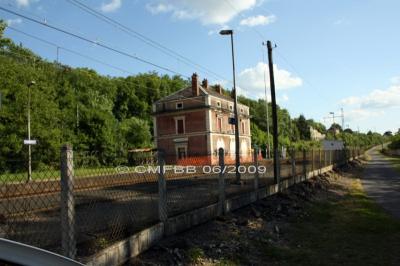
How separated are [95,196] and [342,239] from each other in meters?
5.95

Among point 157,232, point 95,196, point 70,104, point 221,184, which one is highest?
point 70,104

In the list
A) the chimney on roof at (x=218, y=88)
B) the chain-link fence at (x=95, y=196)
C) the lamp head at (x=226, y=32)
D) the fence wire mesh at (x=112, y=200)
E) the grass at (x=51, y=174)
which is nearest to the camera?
the grass at (x=51, y=174)

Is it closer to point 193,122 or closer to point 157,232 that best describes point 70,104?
point 193,122

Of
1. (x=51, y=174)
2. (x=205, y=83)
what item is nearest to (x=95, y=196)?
(x=51, y=174)

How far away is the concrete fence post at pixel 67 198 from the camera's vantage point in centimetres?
525

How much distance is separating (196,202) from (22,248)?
8400mm

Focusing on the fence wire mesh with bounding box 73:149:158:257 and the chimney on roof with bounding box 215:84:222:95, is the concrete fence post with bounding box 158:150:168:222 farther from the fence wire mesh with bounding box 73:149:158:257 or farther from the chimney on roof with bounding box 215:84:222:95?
the chimney on roof with bounding box 215:84:222:95

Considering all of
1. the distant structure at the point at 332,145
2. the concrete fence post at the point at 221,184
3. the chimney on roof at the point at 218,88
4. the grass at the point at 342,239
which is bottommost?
the grass at the point at 342,239

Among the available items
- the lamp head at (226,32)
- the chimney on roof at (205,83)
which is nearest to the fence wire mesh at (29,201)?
the lamp head at (226,32)

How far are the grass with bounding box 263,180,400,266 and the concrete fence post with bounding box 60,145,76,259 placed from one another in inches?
166

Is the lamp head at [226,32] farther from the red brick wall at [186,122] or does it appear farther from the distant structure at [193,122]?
the red brick wall at [186,122]

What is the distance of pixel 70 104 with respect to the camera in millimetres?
64688

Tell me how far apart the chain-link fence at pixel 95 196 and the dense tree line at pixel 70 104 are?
38.0ft

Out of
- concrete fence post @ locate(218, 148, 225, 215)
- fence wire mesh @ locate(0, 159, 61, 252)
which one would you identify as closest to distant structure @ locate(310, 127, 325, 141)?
concrete fence post @ locate(218, 148, 225, 215)
